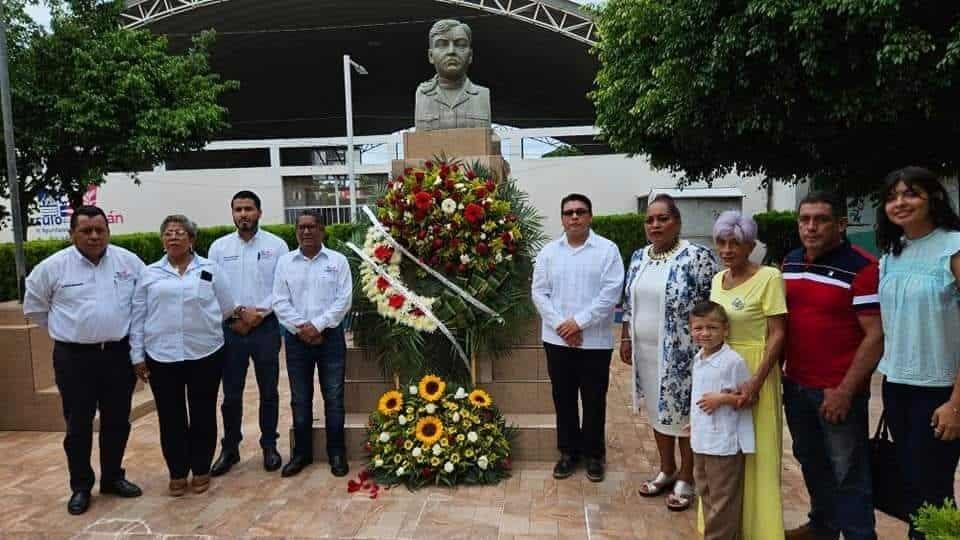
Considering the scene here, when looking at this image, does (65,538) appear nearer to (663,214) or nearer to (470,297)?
(470,297)

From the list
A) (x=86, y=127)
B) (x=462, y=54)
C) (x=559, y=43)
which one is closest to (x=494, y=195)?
(x=462, y=54)

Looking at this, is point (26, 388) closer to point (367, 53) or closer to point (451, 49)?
point (451, 49)

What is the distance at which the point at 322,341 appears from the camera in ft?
12.6

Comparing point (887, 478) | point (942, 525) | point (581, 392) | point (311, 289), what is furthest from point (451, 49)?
point (942, 525)

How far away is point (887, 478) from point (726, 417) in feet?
1.98

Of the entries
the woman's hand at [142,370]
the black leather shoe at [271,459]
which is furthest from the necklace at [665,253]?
the woman's hand at [142,370]

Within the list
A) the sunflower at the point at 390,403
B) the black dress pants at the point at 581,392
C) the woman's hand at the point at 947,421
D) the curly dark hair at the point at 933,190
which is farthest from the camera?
the sunflower at the point at 390,403

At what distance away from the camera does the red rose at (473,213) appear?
394cm

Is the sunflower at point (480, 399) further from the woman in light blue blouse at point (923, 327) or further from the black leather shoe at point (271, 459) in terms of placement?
the woman in light blue blouse at point (923, 327)

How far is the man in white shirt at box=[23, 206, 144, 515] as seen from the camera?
3.43 metres

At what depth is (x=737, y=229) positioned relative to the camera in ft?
8.65

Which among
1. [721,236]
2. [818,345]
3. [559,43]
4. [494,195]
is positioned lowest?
[818,345]

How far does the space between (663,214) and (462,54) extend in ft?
7.02

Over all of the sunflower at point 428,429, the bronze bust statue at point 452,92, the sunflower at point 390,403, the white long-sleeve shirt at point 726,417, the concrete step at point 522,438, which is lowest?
the concrete step at point 522,438
